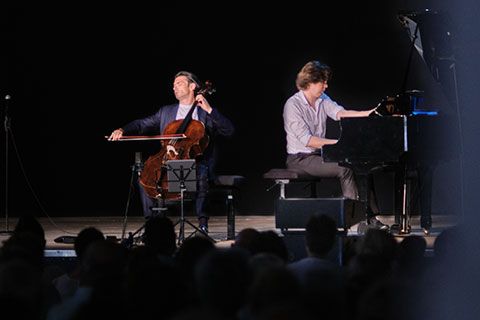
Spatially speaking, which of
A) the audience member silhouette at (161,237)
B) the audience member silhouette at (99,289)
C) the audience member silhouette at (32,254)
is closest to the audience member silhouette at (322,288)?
the audience member silhouette at (99,289)

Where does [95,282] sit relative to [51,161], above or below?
below

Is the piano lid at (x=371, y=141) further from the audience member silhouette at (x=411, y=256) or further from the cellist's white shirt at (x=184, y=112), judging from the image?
the audience member silhouette at (x=411, y=256)

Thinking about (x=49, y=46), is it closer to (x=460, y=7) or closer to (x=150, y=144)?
(x=150, y=144)

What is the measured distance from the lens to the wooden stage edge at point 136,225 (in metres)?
6.23

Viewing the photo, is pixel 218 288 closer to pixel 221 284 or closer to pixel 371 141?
pixel 221 284

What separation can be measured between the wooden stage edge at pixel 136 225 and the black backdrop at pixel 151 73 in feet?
1.54

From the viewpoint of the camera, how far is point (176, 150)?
20.1 ft

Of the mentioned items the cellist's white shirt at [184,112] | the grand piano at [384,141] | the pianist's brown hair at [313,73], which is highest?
the pianist's brown hair at [313,73]

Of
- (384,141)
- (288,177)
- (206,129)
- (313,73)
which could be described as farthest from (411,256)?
(206,129)

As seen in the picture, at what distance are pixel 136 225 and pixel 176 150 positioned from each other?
Answer: 6.07 feet

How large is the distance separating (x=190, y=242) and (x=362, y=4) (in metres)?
6.00

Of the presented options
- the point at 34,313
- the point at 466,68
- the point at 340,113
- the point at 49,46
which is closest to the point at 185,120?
the point at 340,113

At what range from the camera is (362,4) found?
8508 mm

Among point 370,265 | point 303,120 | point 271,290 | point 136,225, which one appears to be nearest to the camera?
point 271,290
